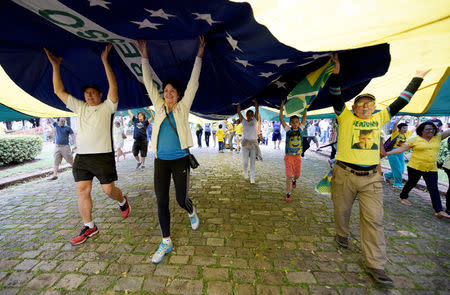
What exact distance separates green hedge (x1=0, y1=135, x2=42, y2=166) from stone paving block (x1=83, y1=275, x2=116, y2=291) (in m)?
9.49

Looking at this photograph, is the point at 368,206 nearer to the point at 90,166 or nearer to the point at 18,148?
the point at 90,166

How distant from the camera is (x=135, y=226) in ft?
9.96

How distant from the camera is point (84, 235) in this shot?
264 centimetres

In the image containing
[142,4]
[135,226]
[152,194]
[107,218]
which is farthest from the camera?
[152,194]

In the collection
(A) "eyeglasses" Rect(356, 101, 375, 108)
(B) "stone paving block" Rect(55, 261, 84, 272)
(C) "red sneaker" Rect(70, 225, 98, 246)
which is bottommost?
(B) "stone paving block" Rect(55, 261, 84, 272)

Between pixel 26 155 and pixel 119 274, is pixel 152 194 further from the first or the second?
pixel 26 155

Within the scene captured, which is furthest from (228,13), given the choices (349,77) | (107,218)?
(107,218)

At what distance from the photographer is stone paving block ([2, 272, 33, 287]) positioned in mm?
1902

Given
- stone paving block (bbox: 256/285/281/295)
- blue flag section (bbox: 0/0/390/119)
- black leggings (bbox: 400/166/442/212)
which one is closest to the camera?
blue flag section (bbox: 0/0/390/119)

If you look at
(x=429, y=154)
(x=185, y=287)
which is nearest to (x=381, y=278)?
(x=185, y=287)

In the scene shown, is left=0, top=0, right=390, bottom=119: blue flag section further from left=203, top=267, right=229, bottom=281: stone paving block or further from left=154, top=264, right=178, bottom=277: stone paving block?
left=154, top=264, right=178, bottom=277: stone paving block

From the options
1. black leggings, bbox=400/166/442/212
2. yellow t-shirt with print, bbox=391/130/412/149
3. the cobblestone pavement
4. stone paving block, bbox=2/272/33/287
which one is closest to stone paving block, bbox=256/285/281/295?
the cobblestone pavement

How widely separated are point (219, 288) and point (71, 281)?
166 centimetres

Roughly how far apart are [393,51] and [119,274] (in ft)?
14.0
